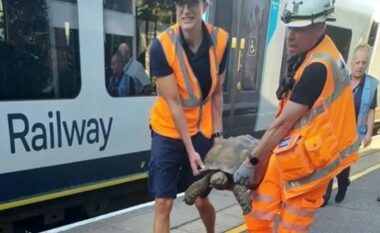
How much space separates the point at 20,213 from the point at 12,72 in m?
1.31

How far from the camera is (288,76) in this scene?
2.23 m

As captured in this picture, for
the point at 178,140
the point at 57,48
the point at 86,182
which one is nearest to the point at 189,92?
the point at 178,140

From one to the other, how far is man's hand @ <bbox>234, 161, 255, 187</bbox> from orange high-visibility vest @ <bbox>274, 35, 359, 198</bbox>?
0.16 meters

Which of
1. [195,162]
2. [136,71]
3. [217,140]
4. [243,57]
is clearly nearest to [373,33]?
[243,57]

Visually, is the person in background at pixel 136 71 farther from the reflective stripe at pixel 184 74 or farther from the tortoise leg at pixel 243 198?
the tortoise leg at pixel 243 198

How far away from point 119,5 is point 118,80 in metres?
0.76

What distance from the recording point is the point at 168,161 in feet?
9.07

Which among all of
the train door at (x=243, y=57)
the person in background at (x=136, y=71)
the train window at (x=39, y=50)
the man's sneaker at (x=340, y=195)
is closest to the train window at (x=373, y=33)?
the train door at (x=243, y=57)

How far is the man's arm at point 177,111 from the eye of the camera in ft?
8.66

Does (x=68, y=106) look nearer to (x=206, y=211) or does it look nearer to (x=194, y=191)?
(x=206, y=211)

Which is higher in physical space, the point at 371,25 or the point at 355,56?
the point at 371,25

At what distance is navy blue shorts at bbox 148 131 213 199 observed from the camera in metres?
2.73

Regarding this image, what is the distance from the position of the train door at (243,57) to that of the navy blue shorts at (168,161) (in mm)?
2888

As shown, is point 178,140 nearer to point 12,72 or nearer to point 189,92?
point 189,92
